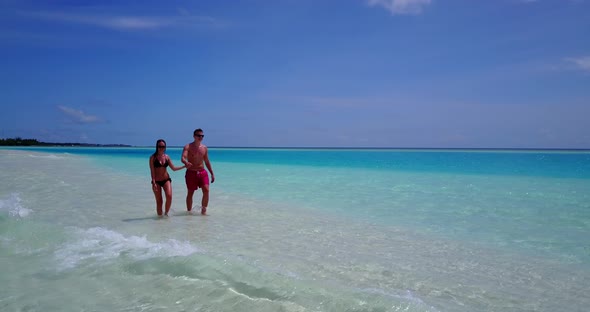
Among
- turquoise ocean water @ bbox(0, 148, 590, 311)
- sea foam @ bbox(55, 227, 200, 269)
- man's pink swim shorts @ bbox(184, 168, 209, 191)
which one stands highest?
man's pink swim shorts @ bbox(184, 168, 209, 191)

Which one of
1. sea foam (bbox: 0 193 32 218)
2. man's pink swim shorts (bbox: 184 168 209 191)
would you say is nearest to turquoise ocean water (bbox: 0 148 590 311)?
sea foam (bbox: 0 193 32 218)

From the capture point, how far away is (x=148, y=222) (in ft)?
22.0

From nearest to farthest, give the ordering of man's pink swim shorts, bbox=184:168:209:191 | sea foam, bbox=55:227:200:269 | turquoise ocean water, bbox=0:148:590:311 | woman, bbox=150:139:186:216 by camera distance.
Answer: turquoise ocean water, bbox=0:148:590:311 < sea foam, bbox=55:227:200:269 < woman, bbox=150:139:186:216 < man's pink swim shorts, bbox=184:168:209:191

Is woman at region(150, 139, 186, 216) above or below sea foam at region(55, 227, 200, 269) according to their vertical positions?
above

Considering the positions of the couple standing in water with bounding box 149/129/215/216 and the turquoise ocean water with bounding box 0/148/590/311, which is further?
the couple standing in water with bounding box 149/129/215/216

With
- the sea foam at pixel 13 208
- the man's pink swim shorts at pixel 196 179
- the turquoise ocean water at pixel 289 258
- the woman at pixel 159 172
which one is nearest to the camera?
the turquoise ocean water at pixel 289 258

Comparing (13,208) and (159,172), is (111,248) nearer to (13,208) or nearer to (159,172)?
(159,172)

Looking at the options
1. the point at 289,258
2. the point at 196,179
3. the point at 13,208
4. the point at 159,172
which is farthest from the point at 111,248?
the point at 13,208

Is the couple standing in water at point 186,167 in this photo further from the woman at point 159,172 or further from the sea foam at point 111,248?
the sea foam at point 111,248

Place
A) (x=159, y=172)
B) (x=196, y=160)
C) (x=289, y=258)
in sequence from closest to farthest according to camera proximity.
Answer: (x=289, y=258), (x=159, y=172), (x=196, y=160)

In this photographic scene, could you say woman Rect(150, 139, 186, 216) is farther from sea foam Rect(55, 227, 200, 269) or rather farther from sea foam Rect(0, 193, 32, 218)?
sea foam Rect(0, 193, 32, 218)

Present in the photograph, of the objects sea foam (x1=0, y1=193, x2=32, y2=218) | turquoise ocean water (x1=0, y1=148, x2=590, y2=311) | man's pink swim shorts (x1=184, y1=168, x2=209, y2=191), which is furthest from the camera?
man's pink swim shorts (x1=184, y1=168, x2=209, y2=191)

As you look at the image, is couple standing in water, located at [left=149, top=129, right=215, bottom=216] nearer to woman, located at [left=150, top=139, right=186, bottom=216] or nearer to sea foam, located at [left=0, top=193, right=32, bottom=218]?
woman, located at [left=150, top=139, right=186, bottom=216]

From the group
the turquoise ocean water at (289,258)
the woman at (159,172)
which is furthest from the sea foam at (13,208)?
the woman at (159,172)
